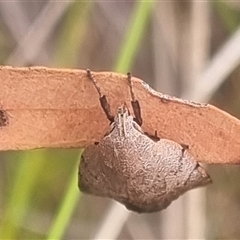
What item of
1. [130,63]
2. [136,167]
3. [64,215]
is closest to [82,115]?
[136,167]

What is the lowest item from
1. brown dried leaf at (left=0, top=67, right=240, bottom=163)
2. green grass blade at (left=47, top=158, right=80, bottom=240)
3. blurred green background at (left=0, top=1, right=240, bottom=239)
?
green grass blade at (left=47, top=158, right=80, bottom=240)

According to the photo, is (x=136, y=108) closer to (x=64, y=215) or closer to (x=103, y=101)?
(x=103, y=101)

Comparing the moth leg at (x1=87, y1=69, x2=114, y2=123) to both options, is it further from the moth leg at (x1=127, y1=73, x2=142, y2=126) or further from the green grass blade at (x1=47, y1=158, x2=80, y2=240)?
the green grass blade at (x1=47, y1=158, x2=80, y2=240)

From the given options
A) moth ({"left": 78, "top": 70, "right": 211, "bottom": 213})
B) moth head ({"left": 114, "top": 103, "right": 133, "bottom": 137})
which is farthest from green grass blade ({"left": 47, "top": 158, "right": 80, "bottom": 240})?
moth head ({"left": 114, "top": 103, "right": 133, "bottom": 137})

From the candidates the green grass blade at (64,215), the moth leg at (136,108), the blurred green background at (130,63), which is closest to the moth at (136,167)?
the moth leg at (136,108)

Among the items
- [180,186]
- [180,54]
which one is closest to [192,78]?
[180,54]

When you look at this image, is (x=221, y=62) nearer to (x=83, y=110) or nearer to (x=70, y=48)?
(x=70, y=48)
